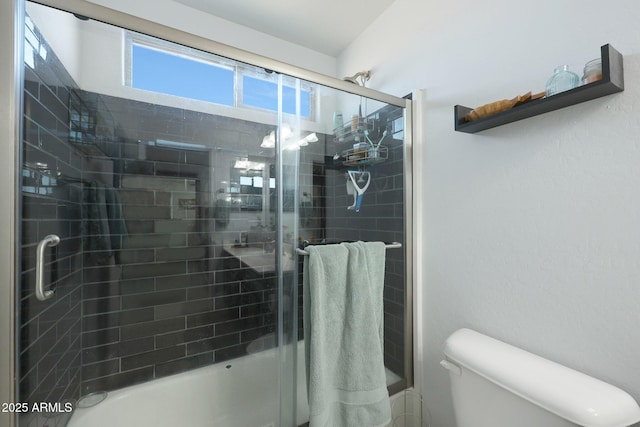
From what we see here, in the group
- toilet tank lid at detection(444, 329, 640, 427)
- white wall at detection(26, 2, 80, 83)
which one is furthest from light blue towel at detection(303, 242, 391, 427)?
Answer: white wall at detection(26, 2, 80, 83)

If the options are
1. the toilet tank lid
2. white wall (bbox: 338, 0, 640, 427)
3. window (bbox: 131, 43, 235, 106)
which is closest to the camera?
the toilet tank lid

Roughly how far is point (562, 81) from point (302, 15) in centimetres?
144

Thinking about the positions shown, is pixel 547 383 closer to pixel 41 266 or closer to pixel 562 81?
pixel 562 81

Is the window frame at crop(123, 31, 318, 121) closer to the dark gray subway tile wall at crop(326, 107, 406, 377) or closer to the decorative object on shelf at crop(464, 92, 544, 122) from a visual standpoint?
the dark gray subway tile wall at crop(326, 107, 406, 377)

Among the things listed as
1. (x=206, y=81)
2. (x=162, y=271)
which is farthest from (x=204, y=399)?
(x=206, y=81)

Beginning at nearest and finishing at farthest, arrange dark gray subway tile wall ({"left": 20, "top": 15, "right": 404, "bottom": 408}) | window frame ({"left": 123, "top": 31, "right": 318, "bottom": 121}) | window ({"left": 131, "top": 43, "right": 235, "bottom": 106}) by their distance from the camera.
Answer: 1. window frame ({"left": 123, "top": 31, "right": 318, "bottom": 121})
2. dark gray subway tile wall ({"left": 20, "top": 15, "right": 404, "bottom": 408})
3. window ({"left": 131, "top": 43, "right": 235, "bottom": 106})

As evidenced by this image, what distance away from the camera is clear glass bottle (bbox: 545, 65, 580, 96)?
0.77 m

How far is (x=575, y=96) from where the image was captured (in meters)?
0.75

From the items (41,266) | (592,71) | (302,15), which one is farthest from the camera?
(302,15)

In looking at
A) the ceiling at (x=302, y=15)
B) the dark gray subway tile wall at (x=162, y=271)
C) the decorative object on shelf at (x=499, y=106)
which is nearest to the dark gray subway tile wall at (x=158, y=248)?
the dark gray subway tile wall at (x=162, y=271)

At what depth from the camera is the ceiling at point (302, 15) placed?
155 cm

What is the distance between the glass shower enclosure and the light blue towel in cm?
16

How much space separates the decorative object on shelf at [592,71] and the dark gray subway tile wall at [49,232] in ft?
5.30

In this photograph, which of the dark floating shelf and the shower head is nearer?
the dark floating shelf
